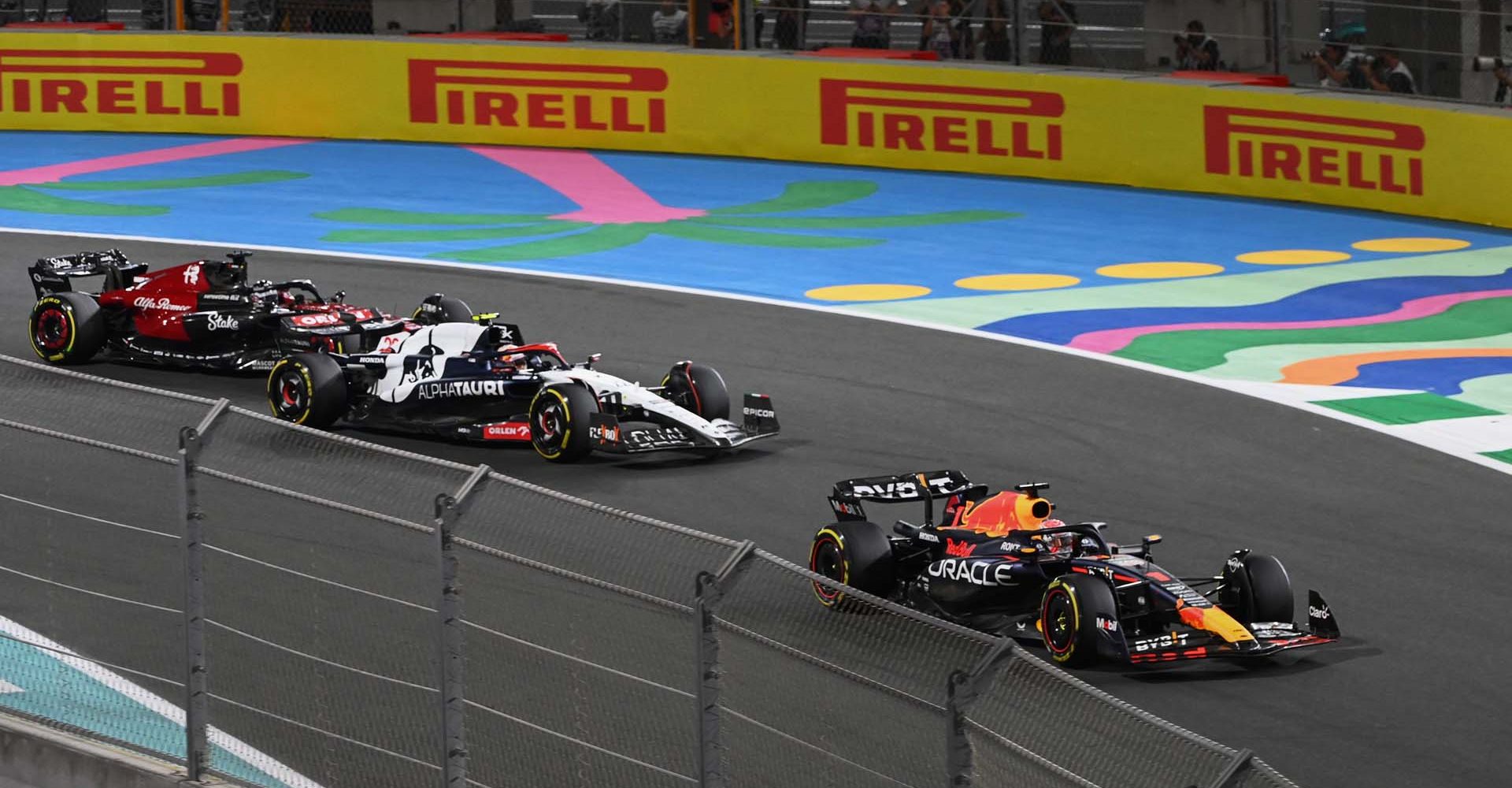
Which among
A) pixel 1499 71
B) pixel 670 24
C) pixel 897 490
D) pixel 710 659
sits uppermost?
pixel 670 24

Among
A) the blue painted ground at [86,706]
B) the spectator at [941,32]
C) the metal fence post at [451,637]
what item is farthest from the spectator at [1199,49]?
the metal fence post at [451,637]

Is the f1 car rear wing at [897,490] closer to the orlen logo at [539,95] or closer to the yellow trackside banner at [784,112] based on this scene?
the yellow trackside banner at [784,112]

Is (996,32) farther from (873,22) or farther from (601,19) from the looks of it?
(601,19)

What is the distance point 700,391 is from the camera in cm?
1479

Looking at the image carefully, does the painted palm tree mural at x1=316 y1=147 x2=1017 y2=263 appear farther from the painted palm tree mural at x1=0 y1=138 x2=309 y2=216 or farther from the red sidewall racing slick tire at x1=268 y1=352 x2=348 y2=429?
the red sidewall racing slick tire at x1=268 y1=352 x2=348 y2=429

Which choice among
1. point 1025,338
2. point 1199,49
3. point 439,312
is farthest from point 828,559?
point 1199,49

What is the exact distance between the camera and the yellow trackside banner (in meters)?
23.1

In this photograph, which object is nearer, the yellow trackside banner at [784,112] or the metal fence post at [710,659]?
the metal fence post at [710,659]

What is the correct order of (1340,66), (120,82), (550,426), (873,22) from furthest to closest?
(120,82) < (873,22) < (1340,66) < (550,426)

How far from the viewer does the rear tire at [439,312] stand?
16578mm

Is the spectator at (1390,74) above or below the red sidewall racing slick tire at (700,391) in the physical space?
above

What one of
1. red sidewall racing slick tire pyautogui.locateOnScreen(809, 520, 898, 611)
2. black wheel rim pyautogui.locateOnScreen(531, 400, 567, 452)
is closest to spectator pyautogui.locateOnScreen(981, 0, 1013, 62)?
black wheel rim pyautogui.locateOnScreen(531, 400, 567, 452)

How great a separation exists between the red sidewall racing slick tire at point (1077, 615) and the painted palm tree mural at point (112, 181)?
16928 mm

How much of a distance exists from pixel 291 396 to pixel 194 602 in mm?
7250
